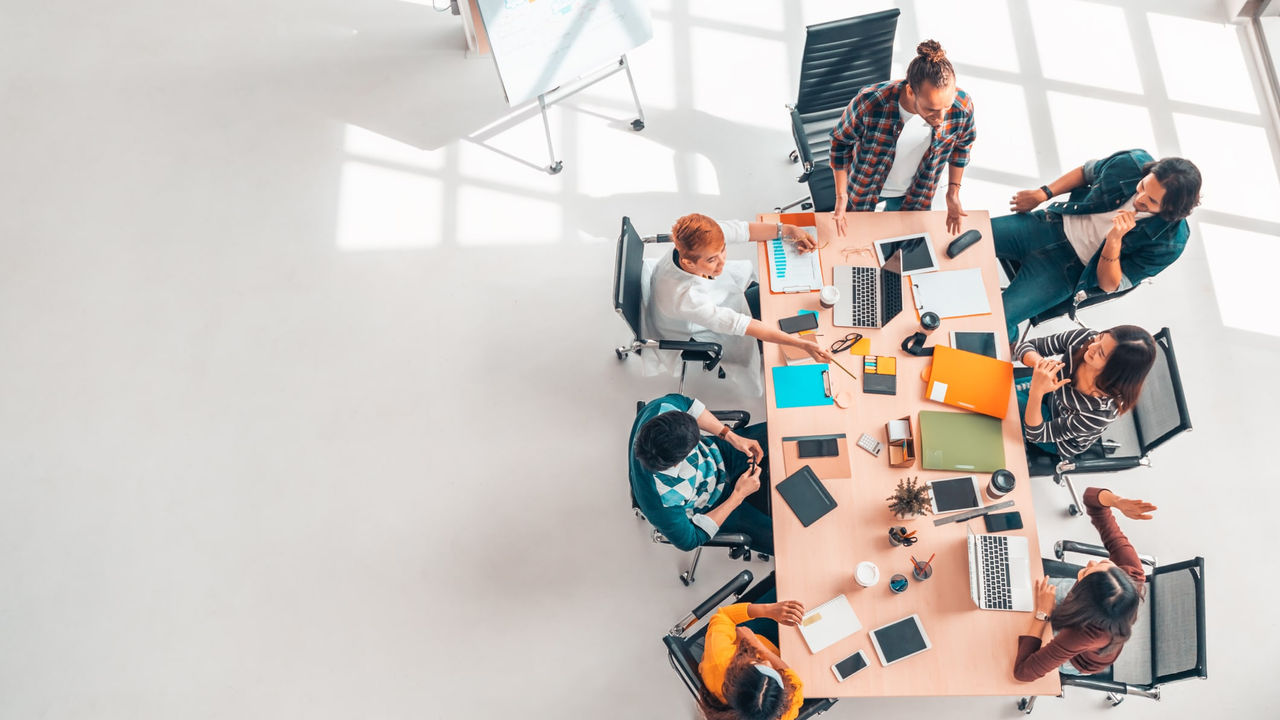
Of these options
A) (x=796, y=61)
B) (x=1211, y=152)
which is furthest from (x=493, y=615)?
(x=1211, y=152)

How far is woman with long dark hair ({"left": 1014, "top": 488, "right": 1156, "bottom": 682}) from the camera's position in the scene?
7.98 feet

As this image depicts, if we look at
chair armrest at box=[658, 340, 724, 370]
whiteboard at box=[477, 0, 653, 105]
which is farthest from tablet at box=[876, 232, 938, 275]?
whiteboard at box=[477, 0, 653, 105]

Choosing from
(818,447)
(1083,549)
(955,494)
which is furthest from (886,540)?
(1083,549)

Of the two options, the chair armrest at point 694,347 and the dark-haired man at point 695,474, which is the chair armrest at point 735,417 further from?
the chair armrest at point 694,347

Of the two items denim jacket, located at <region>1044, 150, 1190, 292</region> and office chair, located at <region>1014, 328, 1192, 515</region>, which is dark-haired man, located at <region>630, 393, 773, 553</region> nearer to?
office chair, located at <region>1014, 328, 1192, 515</region>

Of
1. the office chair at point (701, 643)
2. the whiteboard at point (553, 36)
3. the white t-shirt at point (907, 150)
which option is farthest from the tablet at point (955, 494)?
the whiteboard at point (553, 36)

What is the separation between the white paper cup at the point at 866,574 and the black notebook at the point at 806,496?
24 centimetres

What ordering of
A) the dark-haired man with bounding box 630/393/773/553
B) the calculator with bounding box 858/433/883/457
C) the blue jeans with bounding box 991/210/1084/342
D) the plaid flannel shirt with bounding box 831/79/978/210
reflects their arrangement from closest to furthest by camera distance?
the dark-haired man with bounding box 630/393/773/553, the calculator with bounding box 858/433/883/457, the plaid flannel shirt with bounding box 831/79/978/210, the blue jeans with bounding box 991/210/1084/342

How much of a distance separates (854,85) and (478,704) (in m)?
3.62

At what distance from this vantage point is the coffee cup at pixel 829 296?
3.29 metres

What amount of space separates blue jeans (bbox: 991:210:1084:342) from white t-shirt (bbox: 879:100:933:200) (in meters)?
0.53

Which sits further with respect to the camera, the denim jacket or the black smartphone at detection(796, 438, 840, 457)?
the denim jacket

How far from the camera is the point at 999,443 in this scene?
308 centimetres

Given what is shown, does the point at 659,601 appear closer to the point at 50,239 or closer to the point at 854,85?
the point at 854,85
